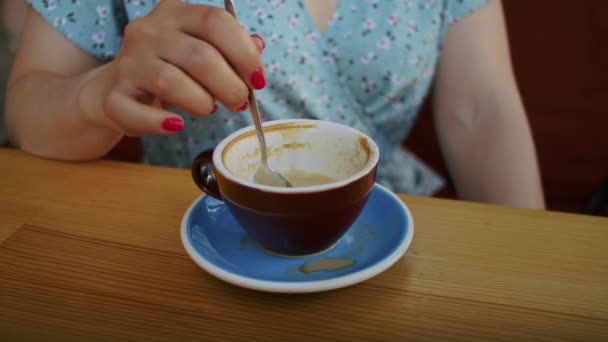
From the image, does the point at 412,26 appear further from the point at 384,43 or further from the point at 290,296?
the point at 290,296

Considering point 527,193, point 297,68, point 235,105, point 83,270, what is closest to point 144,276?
point 83,270

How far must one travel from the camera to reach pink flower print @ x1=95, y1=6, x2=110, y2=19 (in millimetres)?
776

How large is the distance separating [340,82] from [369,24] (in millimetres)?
107

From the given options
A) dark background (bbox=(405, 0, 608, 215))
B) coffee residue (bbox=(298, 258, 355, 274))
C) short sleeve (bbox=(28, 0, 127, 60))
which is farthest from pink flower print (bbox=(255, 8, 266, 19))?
dark background (bbox=(405, 0, 608, 215))

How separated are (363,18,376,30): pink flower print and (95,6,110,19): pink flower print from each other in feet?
1.33

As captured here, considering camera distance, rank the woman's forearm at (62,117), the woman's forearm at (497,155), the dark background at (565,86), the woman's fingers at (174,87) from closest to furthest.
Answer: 1. the woman's fingers at (174,87)
2. the woman's forearm at (62,117)
3. the woman's forearm at (497,155)
4. the dark background at (565,86)

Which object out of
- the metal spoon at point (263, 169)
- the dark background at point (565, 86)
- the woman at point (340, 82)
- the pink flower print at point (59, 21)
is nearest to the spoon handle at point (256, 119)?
the metal spoon at point (263, 169)

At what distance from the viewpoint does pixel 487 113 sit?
888mm

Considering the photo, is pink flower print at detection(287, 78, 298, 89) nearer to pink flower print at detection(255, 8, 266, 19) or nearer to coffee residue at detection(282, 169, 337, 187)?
pink flower print at detection(255, 8, 266, 19)

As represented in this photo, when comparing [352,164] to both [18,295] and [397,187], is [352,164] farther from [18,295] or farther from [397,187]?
[397,187]

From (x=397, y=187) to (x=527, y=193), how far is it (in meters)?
0.25

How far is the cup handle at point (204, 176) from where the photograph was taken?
0.49 meters

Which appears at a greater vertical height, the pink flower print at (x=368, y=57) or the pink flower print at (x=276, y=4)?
the pink flower print at (x=276, y=4)

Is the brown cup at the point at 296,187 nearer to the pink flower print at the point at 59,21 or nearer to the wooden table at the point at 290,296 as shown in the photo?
the wooden table at the point at 290,296
